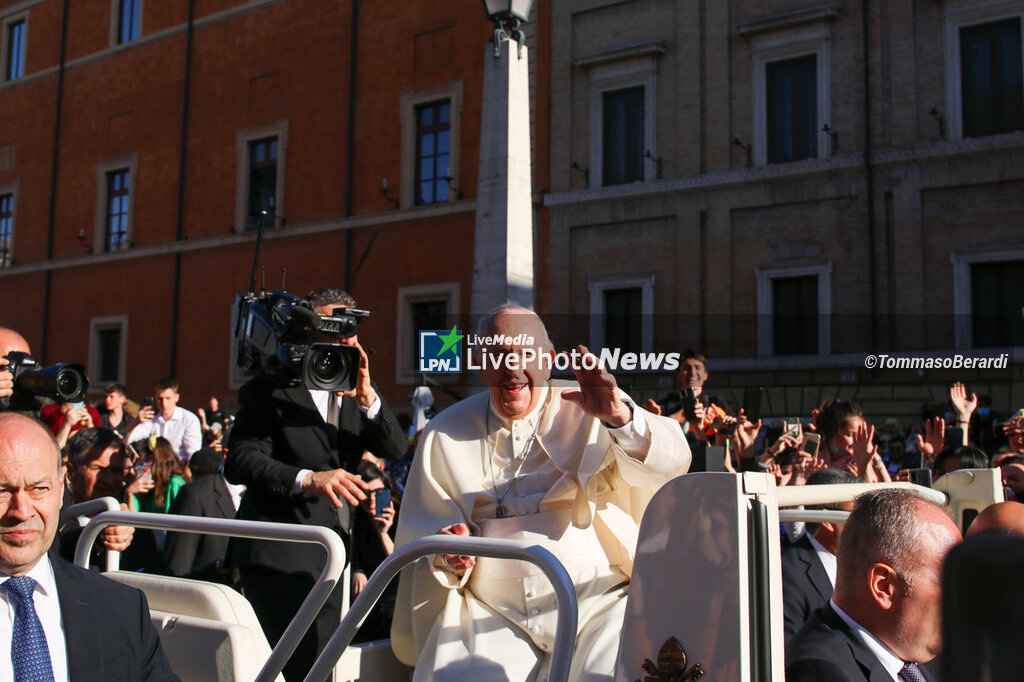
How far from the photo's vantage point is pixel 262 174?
2403 cm

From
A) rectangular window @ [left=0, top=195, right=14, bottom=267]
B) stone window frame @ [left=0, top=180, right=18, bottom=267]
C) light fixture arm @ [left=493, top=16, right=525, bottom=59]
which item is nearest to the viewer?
light fixture arm @ [left=493, top=16, right=525, bottom=59]

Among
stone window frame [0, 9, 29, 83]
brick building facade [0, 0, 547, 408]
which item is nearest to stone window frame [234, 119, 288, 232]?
brick building facade [0, 0, 547, 408]

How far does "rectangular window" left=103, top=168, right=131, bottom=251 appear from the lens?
26.5 meters

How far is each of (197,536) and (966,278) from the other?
14.5 metres

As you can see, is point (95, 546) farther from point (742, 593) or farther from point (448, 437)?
point (742, 593)

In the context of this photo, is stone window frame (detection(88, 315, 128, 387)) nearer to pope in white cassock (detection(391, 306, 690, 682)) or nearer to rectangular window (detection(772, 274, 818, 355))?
rectangular window (detection(772, 274, 818, 355))

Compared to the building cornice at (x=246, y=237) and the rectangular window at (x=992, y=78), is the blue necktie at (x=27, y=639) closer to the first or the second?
the rectangular window at (x=992, y=78)

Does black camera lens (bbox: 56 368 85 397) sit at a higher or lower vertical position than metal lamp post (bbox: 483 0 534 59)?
lower

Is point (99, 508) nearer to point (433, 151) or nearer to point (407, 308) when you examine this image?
point (407, 308)

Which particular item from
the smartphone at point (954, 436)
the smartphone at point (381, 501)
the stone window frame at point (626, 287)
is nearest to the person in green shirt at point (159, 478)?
the smartphone at point (381, 501)

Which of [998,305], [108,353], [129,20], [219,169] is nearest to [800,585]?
[998,305]

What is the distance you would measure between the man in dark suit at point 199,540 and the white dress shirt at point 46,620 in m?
2.35

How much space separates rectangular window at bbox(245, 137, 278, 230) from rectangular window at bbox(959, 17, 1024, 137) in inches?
582

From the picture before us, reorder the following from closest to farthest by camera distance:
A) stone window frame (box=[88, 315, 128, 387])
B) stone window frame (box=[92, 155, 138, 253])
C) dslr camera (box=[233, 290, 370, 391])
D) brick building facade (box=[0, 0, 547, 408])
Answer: dslr camera (box=[233, 290, 370, 391])
brick building facade (box=[0, 0, 547, 408])
stone window frame (box=[88, 315, 128, 387])
stone window frame (box=[92, 155, 138, 253])
